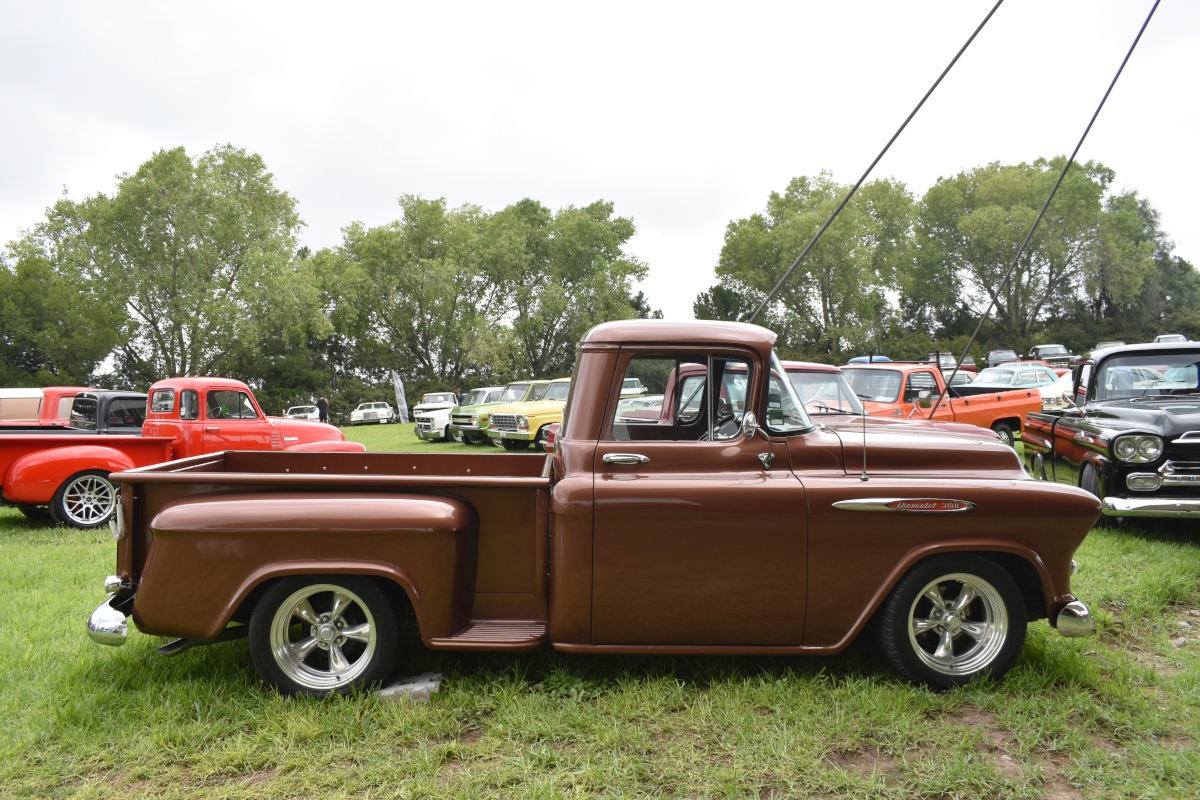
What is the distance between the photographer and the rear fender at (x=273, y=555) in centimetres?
368

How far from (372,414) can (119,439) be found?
3627 centimetres

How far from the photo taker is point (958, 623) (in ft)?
13.1

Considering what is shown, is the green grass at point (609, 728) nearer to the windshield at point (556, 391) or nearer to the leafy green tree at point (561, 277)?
the windshield at point (556, 391)

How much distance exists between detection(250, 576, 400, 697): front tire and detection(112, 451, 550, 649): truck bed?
0.57ft

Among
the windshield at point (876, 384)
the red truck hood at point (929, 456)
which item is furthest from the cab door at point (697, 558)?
the windshield at point (876, 384)

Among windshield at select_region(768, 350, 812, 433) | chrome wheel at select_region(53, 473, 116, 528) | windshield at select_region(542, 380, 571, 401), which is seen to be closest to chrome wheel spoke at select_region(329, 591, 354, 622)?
windshield at select_region(768, 350, 812, 433)

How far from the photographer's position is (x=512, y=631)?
3834mm

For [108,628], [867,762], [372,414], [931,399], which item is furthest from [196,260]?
[867,762]

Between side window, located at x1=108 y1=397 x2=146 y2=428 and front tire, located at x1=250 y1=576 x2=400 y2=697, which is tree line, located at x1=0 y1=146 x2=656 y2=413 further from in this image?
front tire, located at x1=250 y1=576 x2=400 y2=697

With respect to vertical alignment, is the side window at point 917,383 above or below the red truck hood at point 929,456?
above

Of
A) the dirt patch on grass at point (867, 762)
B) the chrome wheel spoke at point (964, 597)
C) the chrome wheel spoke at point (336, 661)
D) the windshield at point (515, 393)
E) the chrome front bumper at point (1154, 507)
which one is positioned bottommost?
the dirt patch on grass at point (867, 762)

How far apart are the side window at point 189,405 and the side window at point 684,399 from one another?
806 cm

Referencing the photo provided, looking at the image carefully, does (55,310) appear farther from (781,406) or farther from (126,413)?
(781,406)

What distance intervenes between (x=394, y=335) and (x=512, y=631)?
147 ft
